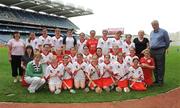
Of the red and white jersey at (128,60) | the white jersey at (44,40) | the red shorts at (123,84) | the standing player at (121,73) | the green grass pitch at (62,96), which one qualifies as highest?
the white jersey at (44,40)

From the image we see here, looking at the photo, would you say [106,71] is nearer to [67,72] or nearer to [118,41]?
[67,72]

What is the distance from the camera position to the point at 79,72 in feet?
32.9

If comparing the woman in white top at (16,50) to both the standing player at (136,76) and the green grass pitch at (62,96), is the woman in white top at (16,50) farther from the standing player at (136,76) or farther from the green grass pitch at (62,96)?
the standing player at (136,76)

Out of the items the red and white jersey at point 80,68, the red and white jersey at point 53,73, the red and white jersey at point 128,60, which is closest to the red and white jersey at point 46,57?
the red and white jersey at point 53,73

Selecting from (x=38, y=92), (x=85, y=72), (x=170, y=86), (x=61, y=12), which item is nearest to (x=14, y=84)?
(x=38, y=92)

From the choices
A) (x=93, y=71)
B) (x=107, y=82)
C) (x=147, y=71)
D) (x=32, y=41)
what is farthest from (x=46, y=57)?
Result: (x=147, y=71)

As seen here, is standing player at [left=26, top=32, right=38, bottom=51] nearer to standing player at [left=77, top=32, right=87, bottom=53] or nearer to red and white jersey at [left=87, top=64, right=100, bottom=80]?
standing player at [left=77, top=32, right=87, bottom=53]

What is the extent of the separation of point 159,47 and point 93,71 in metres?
2.32

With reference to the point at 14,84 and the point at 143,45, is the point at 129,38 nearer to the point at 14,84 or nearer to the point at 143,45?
the point at 143,45

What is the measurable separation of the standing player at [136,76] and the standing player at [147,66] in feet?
0.87

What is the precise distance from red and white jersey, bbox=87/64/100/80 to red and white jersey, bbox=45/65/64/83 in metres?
0.96

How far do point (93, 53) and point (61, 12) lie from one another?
61584 millimetres

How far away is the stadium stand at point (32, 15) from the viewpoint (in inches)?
2265

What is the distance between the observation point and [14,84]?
1051 cm
